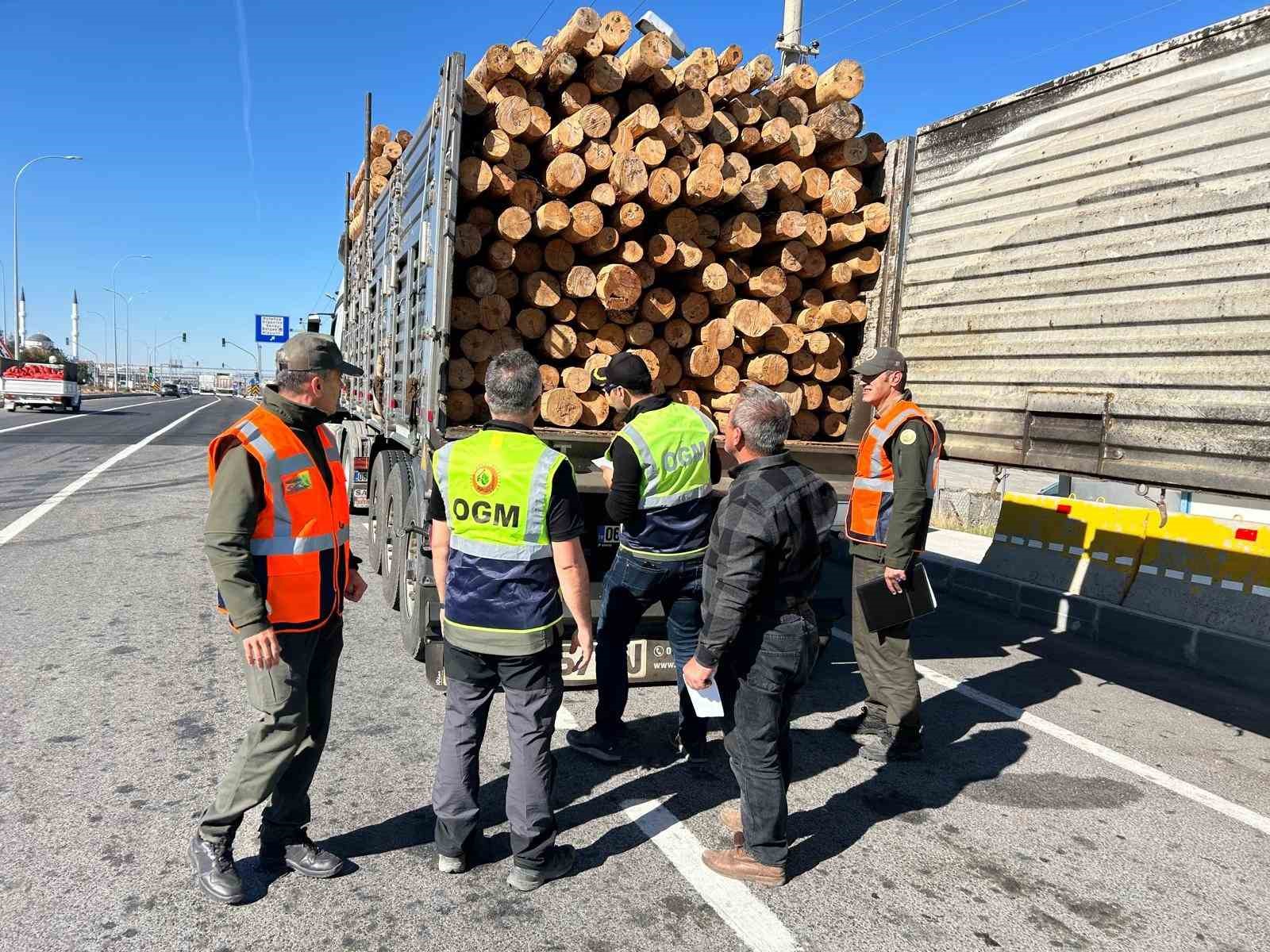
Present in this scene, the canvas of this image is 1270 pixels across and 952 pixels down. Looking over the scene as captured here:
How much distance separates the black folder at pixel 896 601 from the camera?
12.8 ft

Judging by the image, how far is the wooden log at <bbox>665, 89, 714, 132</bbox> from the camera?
511 cm

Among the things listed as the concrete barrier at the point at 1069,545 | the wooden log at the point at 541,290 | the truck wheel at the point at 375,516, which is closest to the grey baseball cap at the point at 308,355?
the wooden log at the point at 541,290

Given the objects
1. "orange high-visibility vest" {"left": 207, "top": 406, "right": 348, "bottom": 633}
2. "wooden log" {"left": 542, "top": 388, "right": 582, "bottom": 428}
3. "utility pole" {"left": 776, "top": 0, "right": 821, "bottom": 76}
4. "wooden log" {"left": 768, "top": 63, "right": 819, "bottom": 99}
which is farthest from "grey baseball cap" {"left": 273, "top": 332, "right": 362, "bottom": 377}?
"utility pole" {"left": 776, "top": 0, "right": 821, "bottom": 76}

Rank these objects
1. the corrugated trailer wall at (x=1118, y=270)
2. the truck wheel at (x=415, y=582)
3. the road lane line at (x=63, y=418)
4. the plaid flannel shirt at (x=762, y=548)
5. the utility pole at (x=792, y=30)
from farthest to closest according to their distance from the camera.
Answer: the road lane line at (x=63, y=418) < the utility pole at (x=792, y=30) < the truck wheel at (x=415, y=582) < the corrugated trailer wall at (x=1118, y=270) < the plaid flannel shirt at (x=762, y=548)

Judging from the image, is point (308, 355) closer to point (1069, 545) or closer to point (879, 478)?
point (879, 478)

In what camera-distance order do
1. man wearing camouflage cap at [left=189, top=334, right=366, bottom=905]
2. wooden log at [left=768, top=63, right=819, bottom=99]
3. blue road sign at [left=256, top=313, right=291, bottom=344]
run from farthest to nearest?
blue road sign at [left=256, top=313, right=291, bottom=344] < wooden log at [left=768, top=63, right=819, bottom=99] < man wearing camouflage cap at [left=189, top=334, right=366, bottom=905]

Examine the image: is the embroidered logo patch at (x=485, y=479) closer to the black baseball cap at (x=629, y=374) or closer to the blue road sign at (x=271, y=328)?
the black baseball cap at (x=629, y=374)

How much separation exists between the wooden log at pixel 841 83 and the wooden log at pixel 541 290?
85.5 inches

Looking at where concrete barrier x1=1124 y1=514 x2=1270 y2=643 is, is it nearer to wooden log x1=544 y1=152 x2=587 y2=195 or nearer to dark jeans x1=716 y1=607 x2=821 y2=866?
dark jeans x1=716 y1=607 x2=821 y2=866

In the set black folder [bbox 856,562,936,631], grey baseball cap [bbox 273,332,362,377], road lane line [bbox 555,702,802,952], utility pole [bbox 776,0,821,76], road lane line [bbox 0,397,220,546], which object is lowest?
road lane line [bbox 555,702,802,952]

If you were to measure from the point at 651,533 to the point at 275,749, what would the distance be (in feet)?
5.66

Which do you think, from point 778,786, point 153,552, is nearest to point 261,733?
point 778,786

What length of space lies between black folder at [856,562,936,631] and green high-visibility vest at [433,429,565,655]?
1817 millimetres

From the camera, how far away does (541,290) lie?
5066 mm
